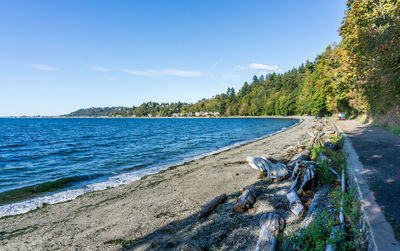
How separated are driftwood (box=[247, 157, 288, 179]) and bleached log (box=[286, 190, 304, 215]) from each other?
2146mm

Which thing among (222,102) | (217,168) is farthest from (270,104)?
(217,168)

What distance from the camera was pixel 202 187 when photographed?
834 centimetres

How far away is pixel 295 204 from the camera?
493 centimetres

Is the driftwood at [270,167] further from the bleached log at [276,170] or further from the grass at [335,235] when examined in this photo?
the grass at [335,235]

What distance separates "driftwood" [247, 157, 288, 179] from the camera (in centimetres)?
769

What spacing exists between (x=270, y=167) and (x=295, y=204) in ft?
12.5

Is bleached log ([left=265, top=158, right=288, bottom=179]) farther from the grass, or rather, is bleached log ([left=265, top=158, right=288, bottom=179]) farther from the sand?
the grass

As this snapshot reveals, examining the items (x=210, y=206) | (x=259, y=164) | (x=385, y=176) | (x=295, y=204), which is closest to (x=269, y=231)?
(x=295, y=204)

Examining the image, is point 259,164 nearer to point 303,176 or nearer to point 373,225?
point 303,176

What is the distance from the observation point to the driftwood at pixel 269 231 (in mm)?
3600

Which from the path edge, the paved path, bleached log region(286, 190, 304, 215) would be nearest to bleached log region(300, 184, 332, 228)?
bleached log region(286, 190, 304, 215)

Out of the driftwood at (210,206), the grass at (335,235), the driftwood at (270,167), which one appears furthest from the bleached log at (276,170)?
the grass at (335,235)

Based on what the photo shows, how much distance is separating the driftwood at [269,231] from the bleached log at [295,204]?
590mm

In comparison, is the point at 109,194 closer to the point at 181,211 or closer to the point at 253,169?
the point at 181,211
